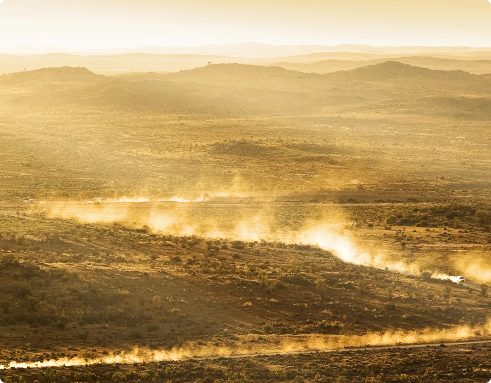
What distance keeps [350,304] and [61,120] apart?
267 ft

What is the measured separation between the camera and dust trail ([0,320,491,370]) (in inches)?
806

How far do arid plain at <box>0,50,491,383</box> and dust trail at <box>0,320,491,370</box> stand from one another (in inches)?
3.4

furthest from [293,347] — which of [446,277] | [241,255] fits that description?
[446,277]

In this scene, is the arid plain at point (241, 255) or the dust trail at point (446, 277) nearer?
the arid plain at point (241, 255)

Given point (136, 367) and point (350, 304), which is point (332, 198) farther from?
point (136, 367)

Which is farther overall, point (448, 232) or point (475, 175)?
point (475, 175)

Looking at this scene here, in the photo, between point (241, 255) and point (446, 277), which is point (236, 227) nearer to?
point (241, 255)

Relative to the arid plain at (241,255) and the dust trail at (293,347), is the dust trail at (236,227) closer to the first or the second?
the arid plain at (241,255)

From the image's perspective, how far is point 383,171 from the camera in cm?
6362

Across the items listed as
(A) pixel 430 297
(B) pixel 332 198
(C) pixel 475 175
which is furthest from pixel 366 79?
(A) pixel 430 297

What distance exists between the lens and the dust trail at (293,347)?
20469mm

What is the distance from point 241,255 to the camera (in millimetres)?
34094

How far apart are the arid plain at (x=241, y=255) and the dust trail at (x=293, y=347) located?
0.09m

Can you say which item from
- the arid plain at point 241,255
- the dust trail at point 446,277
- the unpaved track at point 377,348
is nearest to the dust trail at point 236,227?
the arid plain at point 241,255
